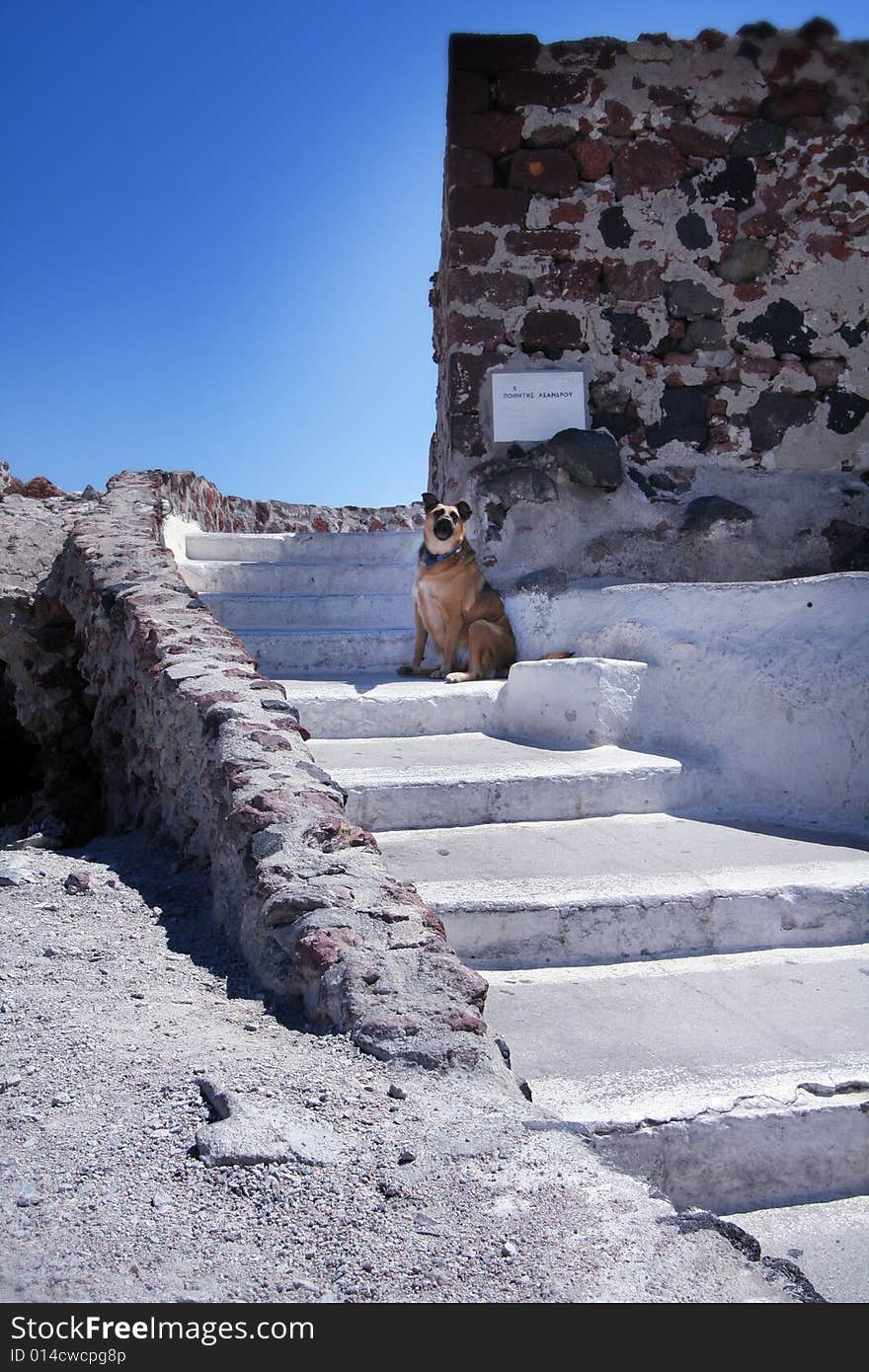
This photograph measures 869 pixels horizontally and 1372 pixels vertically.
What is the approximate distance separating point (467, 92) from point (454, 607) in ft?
10.1

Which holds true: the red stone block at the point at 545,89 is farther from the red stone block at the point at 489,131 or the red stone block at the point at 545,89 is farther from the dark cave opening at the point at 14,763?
the dark cave opening at the point at 14,763

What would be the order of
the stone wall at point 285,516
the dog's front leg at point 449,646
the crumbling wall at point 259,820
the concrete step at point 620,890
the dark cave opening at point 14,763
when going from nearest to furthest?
1. the crumbling wall at point 259,820
2. the concrete step at point 620,890
3. the dog's front leg at point 449,646
4. the dark cave opening at point 14,763
5. the stone wall at point 285,516

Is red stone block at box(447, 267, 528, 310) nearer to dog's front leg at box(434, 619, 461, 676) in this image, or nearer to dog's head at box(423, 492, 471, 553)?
dog's head at box(423, 492, 471, 553)

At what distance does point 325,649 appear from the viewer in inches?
232

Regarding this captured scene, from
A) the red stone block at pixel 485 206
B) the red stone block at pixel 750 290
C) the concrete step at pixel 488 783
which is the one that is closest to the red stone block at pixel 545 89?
the red stone block at pixel 485 206

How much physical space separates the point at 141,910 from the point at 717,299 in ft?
16.8

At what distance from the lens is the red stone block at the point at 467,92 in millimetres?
6004

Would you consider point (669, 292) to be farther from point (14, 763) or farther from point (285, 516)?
point (285, 516)

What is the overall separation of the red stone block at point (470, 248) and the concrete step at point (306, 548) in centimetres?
212

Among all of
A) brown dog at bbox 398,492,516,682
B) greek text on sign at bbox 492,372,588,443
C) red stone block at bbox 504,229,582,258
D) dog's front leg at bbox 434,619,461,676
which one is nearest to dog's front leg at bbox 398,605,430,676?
brown dog at bbox 398,492,516,682

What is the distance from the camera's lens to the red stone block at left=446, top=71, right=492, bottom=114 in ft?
19.7

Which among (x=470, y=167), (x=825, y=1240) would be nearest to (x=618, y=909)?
(x=825, y=1240)

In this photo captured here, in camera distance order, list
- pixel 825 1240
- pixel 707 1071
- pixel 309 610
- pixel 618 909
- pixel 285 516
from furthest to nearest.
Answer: pixel 285 516 < pixel 309 610 < pixel 618 909 < pixel 707 1071 < pixel 825 1240
